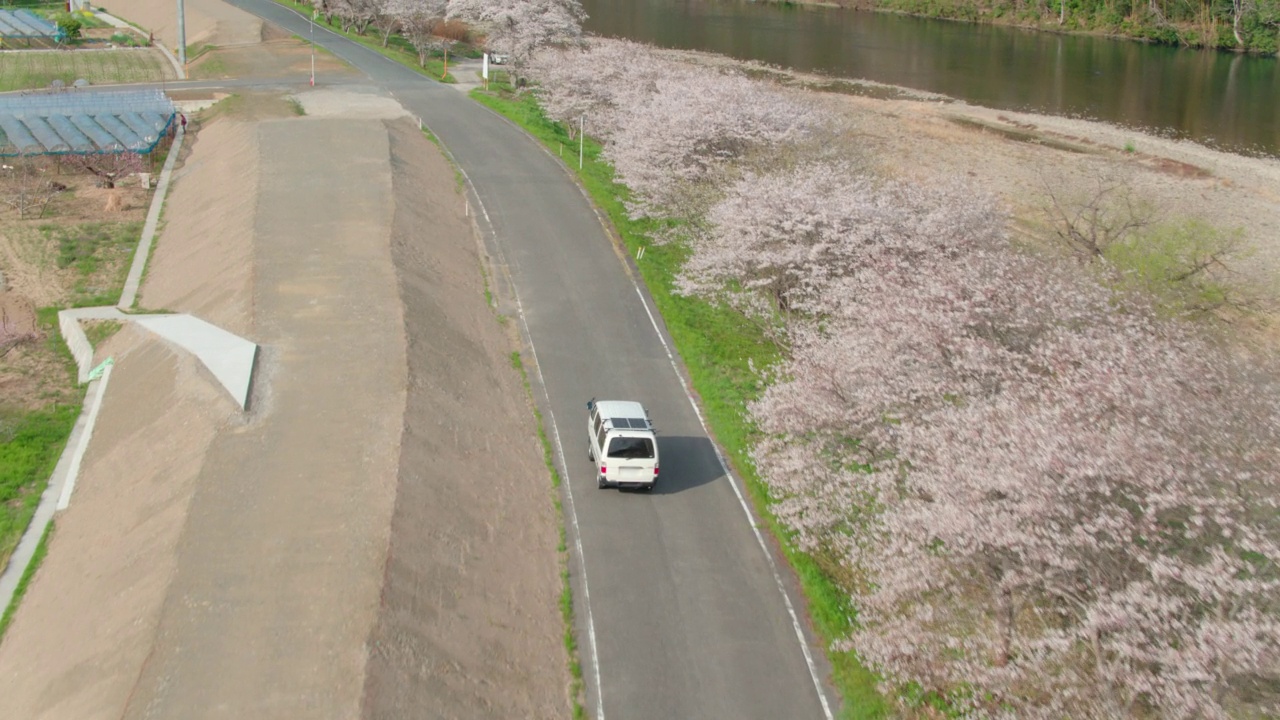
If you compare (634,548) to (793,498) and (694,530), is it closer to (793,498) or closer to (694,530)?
(694,530)

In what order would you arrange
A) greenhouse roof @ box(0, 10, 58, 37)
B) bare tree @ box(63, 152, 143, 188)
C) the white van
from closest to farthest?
the white van → bare tree @ box(63, 152, 143, 188) → greenhouse roof @ box(0, 10, 58, 37)

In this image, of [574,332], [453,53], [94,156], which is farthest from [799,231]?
[453,53]

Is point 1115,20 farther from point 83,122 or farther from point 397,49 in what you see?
point 83,122

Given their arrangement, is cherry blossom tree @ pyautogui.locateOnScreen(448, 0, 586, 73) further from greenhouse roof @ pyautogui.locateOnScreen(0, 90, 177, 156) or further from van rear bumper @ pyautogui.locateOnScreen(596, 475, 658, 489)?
van rear bumper @ pyautogui.locateOnScreen(596, 475, 658, 489)

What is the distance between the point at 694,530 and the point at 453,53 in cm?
6001

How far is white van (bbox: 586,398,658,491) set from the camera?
80.9 ft

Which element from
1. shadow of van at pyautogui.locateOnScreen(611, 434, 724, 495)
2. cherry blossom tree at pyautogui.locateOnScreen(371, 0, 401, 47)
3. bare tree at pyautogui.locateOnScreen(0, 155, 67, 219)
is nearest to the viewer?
shadow of van at pyautogui.locateOnScreen(611, 434, 724, 495)

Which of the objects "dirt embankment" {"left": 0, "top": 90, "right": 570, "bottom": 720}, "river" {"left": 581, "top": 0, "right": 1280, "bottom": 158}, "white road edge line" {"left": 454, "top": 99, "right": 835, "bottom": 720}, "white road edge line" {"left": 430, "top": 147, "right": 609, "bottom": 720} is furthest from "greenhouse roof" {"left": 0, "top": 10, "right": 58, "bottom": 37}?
"white road edge line" {"left": 454, "top": 99, "right": 835, "bottom": 720}

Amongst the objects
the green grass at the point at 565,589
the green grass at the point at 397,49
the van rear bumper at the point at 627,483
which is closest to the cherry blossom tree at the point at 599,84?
the green grass at the point at 397,49

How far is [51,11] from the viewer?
295 feet

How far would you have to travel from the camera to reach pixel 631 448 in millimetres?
24734

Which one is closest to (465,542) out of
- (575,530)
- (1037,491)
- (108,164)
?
(575,530)

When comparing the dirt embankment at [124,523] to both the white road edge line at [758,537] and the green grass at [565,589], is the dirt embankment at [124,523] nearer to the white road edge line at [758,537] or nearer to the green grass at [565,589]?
the green grass at [565,589]

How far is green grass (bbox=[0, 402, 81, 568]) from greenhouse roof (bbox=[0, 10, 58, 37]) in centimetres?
5530
